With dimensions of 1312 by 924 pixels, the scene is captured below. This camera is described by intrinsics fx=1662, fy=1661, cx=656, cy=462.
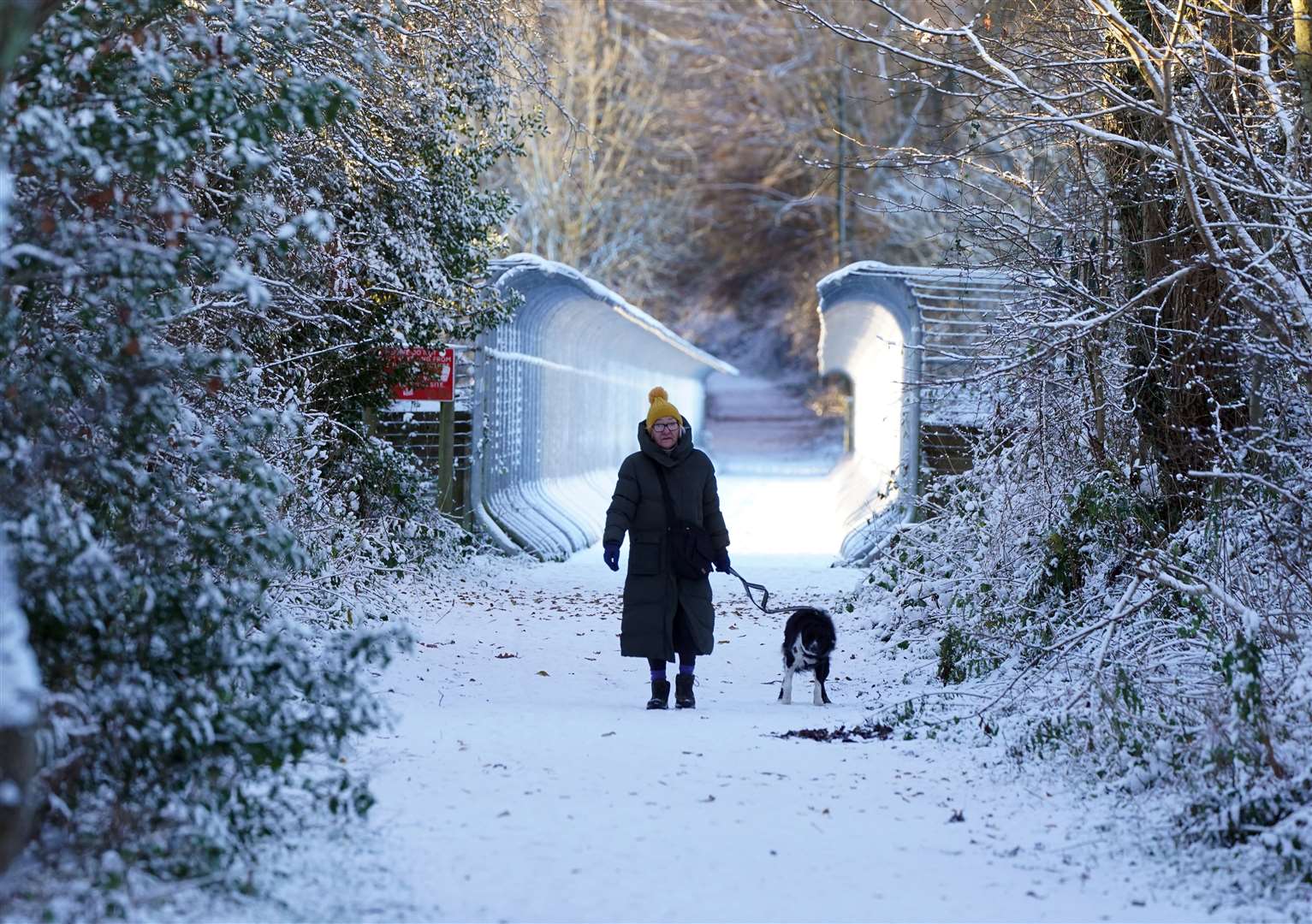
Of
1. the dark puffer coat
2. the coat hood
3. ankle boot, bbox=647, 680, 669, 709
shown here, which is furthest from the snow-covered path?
the coat hood

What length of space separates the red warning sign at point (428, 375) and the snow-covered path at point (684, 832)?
14.5ft

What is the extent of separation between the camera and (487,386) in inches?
610

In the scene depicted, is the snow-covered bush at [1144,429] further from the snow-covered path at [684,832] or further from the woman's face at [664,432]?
the woman's face at [664,432]

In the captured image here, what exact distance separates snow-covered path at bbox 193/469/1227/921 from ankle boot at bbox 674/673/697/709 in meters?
0.22

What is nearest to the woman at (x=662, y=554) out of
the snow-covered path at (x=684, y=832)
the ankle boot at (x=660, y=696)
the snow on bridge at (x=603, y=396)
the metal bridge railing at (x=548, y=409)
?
the ankle boot at (x=660, y=696)

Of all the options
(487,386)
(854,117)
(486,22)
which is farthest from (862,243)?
(486,22)

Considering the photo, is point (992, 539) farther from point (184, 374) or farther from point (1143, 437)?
point (184, 374)

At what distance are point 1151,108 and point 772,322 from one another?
60168 mm

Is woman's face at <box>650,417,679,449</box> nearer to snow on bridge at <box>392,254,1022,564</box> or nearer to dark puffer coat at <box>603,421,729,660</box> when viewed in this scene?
dark puffer coat at <box>603,421,729,660</box>

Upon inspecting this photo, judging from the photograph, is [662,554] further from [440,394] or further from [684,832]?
[440,394]

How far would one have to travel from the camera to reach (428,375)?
1287cm

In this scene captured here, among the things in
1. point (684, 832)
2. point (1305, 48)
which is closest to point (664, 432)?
point (684, 832)

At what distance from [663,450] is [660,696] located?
124cm

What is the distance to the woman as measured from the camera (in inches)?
325
